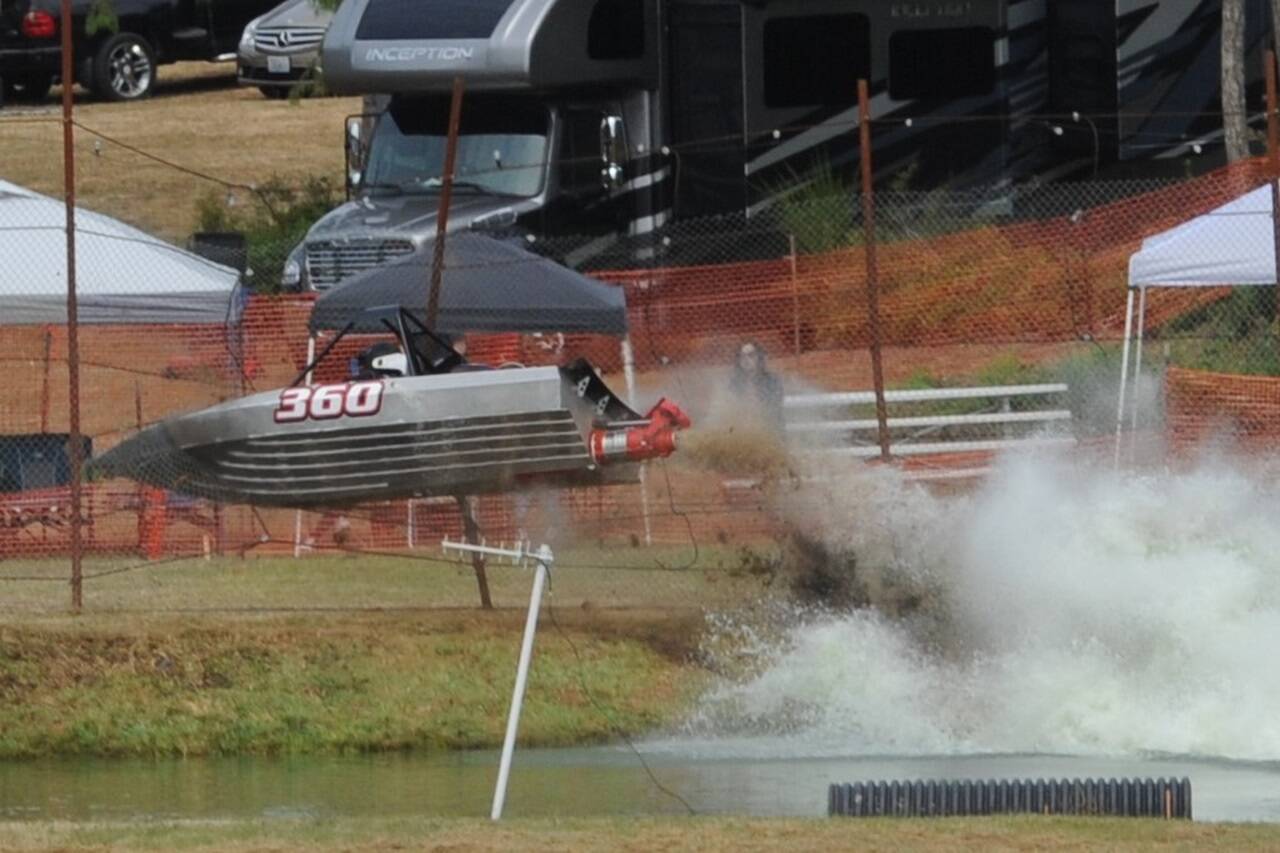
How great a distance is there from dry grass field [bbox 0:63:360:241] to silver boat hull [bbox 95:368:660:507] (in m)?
14.2

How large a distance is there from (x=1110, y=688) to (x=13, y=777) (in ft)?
18.1

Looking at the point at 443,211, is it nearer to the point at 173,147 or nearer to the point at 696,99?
the point at 696,99

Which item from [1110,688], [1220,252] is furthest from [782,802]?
[1220,252]

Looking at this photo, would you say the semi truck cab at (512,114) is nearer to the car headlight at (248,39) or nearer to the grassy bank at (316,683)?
the grassy bank at (316,683)

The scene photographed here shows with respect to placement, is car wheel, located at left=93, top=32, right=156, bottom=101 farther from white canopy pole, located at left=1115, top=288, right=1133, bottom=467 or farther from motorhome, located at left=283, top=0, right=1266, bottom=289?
white canopy pole, located at left=1115, top=288, right=1133, bottom=467

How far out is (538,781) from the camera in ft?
40.6

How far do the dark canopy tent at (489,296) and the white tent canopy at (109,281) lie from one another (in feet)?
6.10

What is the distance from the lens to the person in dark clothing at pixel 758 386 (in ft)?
51.1

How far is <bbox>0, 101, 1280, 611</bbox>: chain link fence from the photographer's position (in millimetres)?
15438

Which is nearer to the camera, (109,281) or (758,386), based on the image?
(758,386)

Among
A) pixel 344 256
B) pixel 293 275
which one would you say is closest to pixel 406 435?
pixel 344 256

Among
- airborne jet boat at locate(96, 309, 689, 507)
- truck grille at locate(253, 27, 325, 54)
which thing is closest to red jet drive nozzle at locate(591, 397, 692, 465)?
airborne jet boat at locate(96, 309, 689, 507)

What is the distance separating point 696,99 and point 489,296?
5922 millimetres

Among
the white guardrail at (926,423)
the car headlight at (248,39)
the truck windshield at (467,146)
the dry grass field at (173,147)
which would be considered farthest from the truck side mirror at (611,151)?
the car headlight at (248,39)
